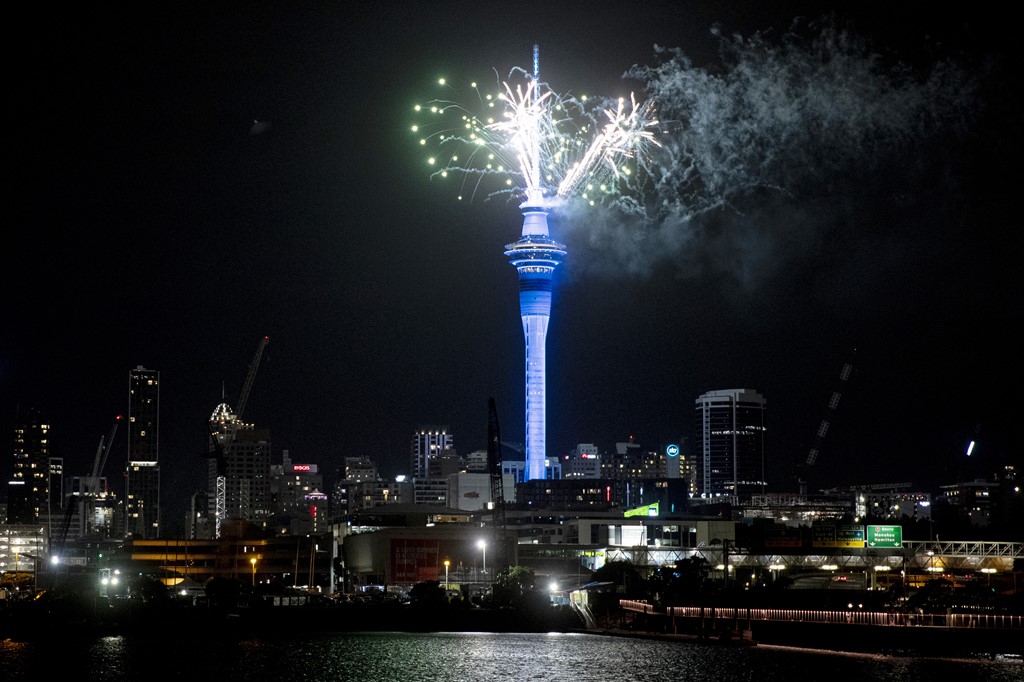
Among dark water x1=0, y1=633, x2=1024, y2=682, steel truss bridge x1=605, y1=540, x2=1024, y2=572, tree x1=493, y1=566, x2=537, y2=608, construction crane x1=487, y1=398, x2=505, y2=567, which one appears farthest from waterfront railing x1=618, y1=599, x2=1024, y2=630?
construction crane x1=487, y1=398, x2=505, y2=567

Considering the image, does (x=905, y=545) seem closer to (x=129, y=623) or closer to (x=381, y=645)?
(x=381, y=645)

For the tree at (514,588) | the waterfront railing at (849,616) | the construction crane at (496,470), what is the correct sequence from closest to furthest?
the waterfront railing at (849,616) → the tree at (514,588) → the construction crane at (496,470)

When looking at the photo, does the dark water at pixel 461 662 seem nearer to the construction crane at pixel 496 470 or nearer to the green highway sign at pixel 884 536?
the green highway sign at pixel 884 536

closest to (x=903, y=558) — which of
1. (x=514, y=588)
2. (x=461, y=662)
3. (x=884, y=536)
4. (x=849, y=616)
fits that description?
(x=884, y=536)

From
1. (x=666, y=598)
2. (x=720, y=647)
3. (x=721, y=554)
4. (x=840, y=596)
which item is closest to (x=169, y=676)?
(x=720, y=647)

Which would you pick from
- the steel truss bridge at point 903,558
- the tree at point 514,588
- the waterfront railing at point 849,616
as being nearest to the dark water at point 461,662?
the waterfront railing at point 849,616

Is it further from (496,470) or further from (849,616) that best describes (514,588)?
(496,470)
